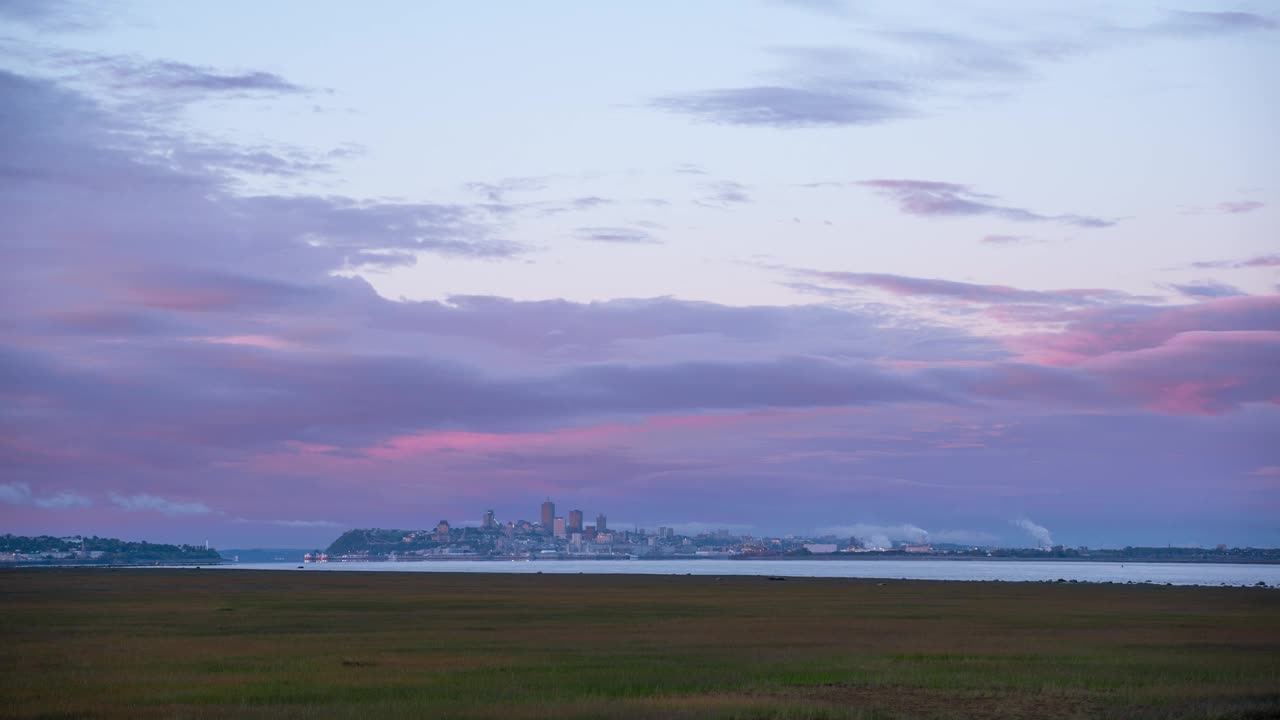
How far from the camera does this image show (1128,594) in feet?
364

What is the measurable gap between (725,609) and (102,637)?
39.6 meters

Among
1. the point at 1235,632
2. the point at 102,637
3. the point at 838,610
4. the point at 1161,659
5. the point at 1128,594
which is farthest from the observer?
the point at 1128,594

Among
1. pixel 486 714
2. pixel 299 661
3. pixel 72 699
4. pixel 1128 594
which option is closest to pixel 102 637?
pixel 299 661

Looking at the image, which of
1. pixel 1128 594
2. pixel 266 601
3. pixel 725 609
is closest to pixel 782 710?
pixel 725 609

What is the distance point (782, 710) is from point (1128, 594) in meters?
86.2

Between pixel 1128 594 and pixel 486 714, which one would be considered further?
pixel 1128 594

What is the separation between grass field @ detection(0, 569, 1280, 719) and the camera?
35.7m

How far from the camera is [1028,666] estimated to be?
1807 inches

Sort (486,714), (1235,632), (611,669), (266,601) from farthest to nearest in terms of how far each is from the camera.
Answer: (266,601) < (1235,632) < (611,669) < (486,714)

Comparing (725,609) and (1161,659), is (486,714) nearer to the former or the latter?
(1161,659)

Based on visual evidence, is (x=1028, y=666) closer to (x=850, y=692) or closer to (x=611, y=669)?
(x=850, y=692)

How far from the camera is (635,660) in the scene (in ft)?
159

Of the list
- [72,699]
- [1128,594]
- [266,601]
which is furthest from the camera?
[1128,594]

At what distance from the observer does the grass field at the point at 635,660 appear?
35.7m
